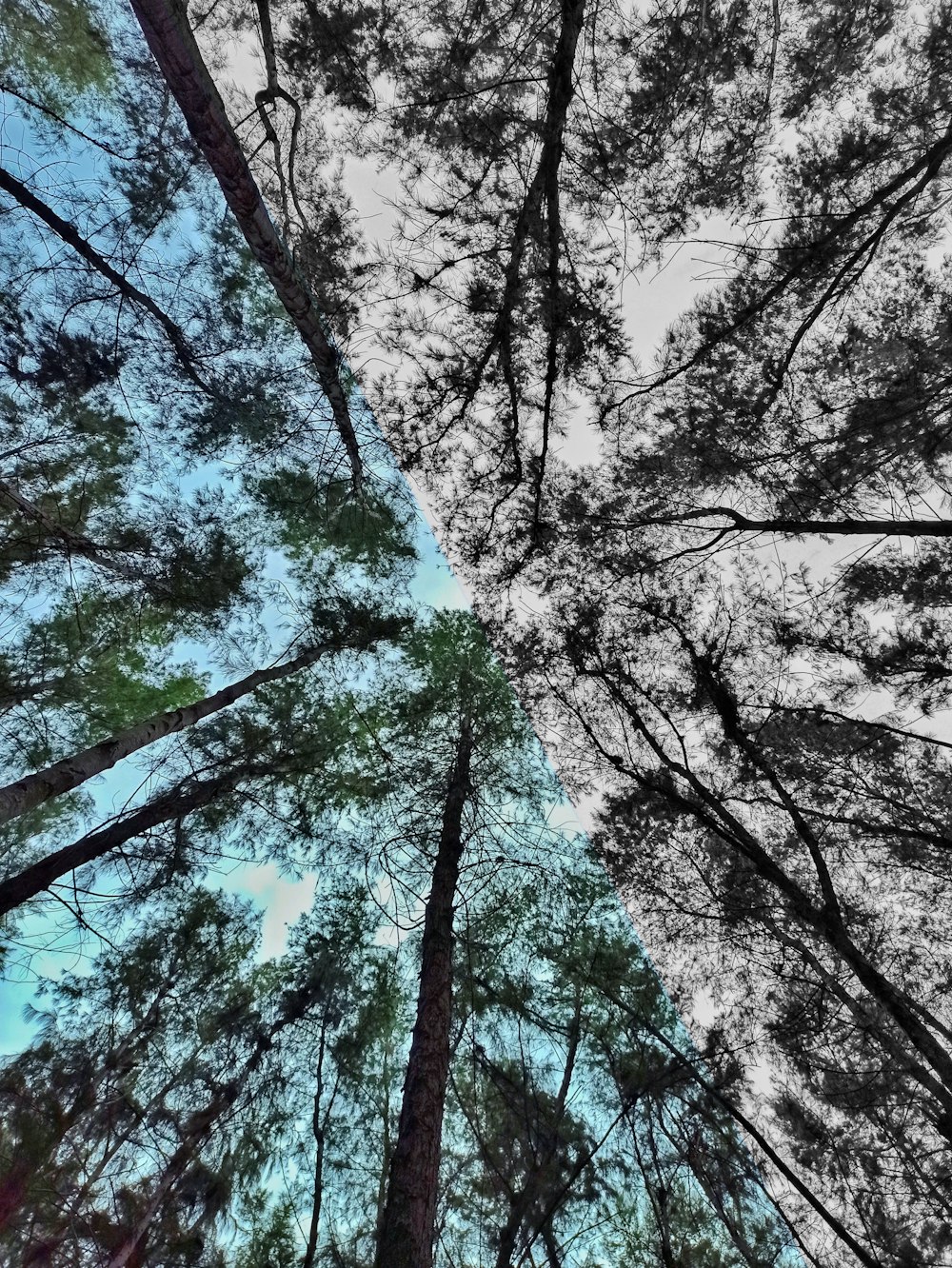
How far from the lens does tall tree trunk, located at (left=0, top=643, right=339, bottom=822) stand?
10.8ft

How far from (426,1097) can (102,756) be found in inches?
118

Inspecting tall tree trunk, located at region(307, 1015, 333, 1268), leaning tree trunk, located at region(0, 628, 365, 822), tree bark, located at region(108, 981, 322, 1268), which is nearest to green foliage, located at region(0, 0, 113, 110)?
leaning tree trunk, located at region(0, 628, 365, 822)

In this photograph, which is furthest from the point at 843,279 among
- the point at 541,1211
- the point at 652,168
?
the point at 541,1211

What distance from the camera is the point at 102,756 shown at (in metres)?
3.91

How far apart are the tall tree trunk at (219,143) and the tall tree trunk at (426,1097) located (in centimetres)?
422

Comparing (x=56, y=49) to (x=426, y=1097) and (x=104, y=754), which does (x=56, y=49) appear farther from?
(x=426, y=1097)

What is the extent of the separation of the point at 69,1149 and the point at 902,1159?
5830mm

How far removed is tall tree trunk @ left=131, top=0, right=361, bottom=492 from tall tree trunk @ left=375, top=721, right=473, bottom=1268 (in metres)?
4.22

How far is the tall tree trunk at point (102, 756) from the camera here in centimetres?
328

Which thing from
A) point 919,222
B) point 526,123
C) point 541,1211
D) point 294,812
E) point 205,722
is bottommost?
point 541,1211

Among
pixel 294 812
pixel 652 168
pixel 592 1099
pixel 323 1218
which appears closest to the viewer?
pixel 652 168

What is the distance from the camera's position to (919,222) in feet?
11.9

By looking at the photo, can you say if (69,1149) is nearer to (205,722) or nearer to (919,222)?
(205,722)

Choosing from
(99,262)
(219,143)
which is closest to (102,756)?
(99,262)
